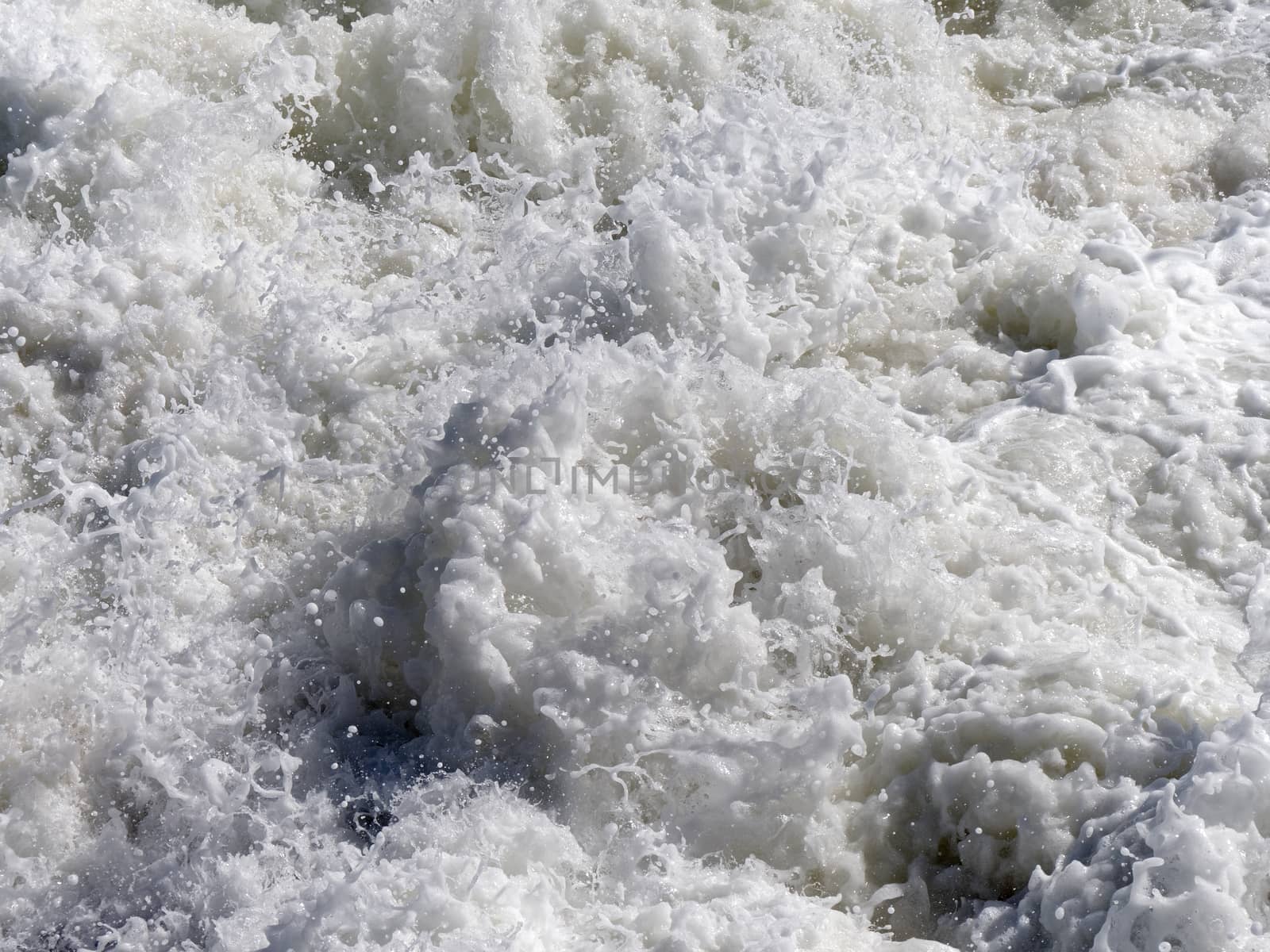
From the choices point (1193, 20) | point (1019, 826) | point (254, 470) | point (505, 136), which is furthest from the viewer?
point (1193, 20)

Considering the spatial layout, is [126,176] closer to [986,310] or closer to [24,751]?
[24,751]

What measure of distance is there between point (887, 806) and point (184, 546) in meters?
2.12

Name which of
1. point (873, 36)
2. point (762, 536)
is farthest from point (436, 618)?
point (873, 36)

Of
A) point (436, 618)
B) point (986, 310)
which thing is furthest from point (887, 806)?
point (986, 310)

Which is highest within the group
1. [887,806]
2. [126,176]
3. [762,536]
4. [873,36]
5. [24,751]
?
[873,36]

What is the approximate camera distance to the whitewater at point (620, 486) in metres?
3.01

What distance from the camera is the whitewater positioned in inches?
119

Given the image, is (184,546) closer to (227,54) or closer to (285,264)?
(285,264)

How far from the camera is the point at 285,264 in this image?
14.8 ft

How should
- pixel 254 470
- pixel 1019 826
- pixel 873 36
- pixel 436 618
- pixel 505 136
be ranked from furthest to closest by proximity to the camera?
A: pixel 873 36 → pixel 505 136 → pixel 254 470 → pixel 436 618 → pixel 1019 826

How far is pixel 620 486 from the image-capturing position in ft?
12.0

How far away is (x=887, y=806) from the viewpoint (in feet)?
10.3

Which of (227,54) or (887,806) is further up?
(227,54)

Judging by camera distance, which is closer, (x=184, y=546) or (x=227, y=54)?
(x=184, y=546)
